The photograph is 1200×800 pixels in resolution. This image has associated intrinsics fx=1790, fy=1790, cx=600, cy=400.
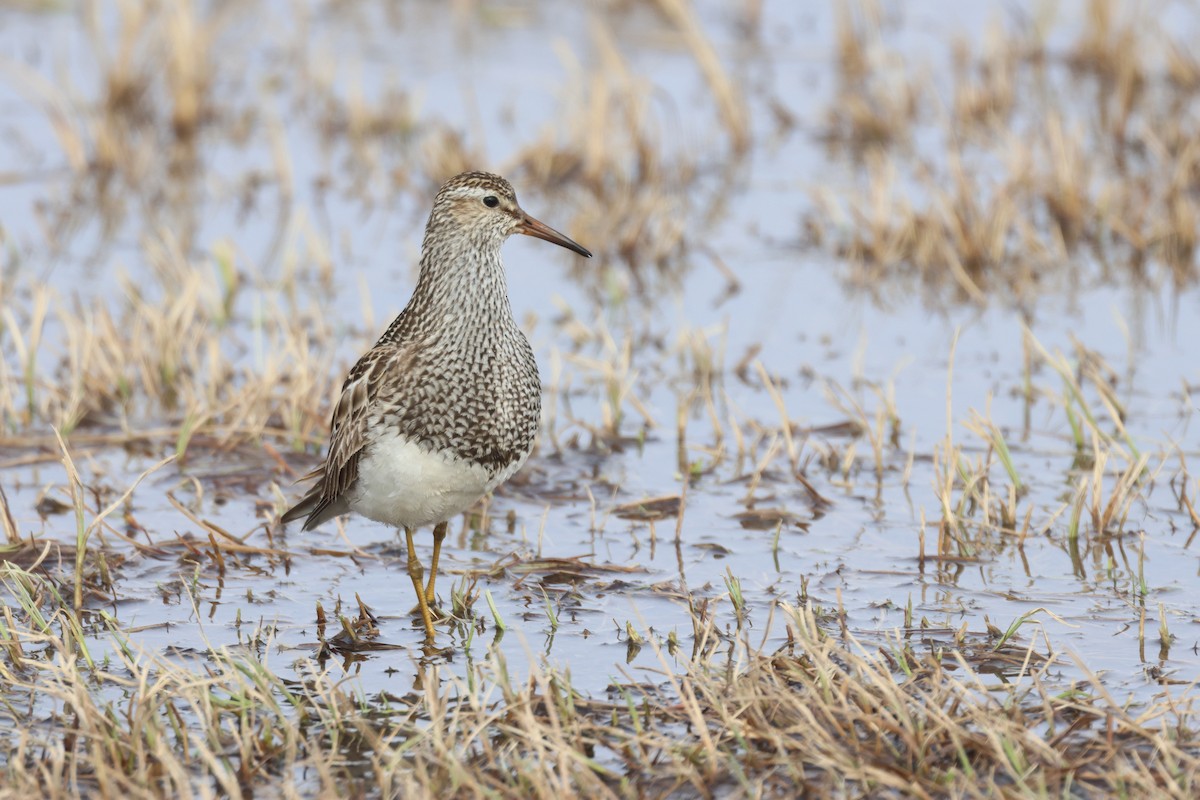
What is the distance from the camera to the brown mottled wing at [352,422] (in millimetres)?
6324

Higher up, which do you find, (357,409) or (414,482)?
(357,409)

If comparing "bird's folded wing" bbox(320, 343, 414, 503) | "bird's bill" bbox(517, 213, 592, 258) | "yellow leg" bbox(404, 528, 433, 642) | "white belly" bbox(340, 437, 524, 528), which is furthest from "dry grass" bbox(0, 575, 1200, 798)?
"bird's bill" bbox(517, 213, 592, 258)

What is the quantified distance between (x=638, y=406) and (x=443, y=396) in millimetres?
2308

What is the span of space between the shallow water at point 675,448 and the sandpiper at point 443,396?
481 millimetres

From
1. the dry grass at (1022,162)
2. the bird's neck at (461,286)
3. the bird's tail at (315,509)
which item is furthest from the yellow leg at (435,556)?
the dry grass at (1022,162)

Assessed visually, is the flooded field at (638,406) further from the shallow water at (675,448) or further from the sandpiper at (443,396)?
the sandpiper at (443,396)

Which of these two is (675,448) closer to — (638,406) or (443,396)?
(638,406)

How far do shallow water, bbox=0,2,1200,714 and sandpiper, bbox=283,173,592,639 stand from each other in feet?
1.58

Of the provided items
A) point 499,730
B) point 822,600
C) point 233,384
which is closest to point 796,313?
point 233,384

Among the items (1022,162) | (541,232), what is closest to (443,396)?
(541,232)

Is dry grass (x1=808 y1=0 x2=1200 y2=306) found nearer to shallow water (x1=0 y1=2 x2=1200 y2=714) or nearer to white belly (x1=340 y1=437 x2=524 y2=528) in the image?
shallow water (x1=0 y1=2 x2=1200 y2=714)

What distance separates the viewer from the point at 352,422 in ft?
21.0

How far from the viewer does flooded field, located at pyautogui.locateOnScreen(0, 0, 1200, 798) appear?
5133mm

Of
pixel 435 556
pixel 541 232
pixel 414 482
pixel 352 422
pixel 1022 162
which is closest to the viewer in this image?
pixel 414 482
